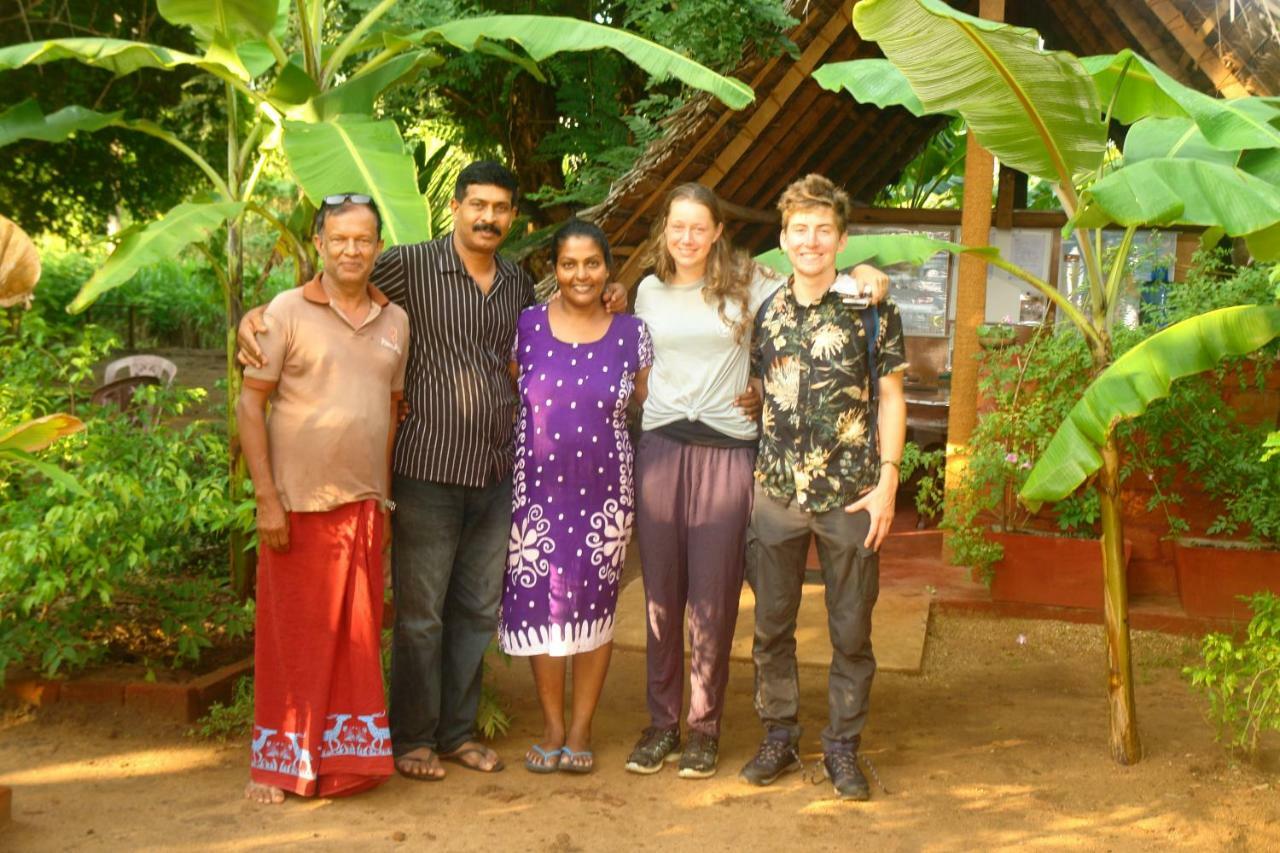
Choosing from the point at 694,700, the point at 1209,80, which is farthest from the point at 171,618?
the point at 1209,80

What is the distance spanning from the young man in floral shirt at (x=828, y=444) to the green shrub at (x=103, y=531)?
1.88m

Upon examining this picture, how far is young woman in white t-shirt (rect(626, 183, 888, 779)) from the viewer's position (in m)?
3.77

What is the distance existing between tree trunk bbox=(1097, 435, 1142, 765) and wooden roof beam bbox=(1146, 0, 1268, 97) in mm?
2363

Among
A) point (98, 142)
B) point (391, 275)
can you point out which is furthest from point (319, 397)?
point (98, 142)

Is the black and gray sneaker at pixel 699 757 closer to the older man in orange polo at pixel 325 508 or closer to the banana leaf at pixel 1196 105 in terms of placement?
the older man in orange polo at pixel 325 508

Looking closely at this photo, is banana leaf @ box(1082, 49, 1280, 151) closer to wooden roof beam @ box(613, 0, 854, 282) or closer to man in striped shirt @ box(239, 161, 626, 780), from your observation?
man in striped shirt @ box(239, 161, 626, 780)

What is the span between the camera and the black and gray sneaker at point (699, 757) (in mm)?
3924

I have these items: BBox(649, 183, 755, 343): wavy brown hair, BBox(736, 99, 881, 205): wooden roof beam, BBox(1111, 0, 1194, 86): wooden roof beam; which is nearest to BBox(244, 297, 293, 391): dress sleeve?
BBox(649, 183, 755, 343): wavy brown hair

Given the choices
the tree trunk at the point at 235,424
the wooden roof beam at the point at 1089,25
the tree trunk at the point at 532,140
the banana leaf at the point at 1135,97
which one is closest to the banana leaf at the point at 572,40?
the tree trunk at the point at 235,424

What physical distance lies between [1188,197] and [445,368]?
2.10 metres

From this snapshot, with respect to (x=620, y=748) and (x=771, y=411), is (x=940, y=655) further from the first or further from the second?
(x=771, y=411)

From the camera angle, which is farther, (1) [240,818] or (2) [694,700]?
(2) [694,700]

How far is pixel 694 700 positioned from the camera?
156 inches

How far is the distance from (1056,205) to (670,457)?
8681 millimetres
